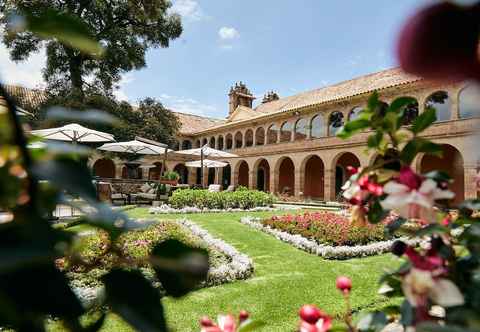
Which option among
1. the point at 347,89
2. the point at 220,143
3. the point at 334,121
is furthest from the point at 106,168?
the point at 347,89

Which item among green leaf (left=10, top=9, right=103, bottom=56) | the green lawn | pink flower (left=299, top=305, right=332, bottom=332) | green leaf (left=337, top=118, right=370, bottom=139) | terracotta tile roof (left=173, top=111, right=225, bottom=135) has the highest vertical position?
terracotta tile roof (left=173, top=111, right=225, bottom=135)

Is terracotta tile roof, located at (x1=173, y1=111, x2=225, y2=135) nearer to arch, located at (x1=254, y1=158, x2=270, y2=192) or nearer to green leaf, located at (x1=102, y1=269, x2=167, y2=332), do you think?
arch, located at (x1=254, y1=158, x2=270, y2=192)

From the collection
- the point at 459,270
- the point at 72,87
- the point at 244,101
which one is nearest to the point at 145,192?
the point at 72,87

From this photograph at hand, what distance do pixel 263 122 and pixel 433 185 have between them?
26976 millimetres

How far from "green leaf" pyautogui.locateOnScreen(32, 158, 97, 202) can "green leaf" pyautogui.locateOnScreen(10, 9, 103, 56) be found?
0.44 feet

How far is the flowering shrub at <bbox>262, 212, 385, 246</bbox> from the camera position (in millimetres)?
7352

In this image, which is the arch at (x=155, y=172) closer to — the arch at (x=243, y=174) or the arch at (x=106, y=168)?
the arch at (x=106, y=168)

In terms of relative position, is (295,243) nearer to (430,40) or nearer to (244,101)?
(430,40)

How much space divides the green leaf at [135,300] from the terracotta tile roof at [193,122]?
1354 inches

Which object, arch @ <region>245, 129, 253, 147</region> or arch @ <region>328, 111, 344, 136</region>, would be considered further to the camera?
arch @ <region>245, 129, 253, 147</region>

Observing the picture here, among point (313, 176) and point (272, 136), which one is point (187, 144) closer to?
point (272, 136)

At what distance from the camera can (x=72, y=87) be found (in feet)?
70.7

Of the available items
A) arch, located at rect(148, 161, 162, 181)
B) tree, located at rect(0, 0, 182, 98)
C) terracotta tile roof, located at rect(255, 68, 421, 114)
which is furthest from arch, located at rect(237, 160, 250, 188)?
tree, located at rect(0, 0, 182, 98)

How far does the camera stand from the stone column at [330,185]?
22.3m
